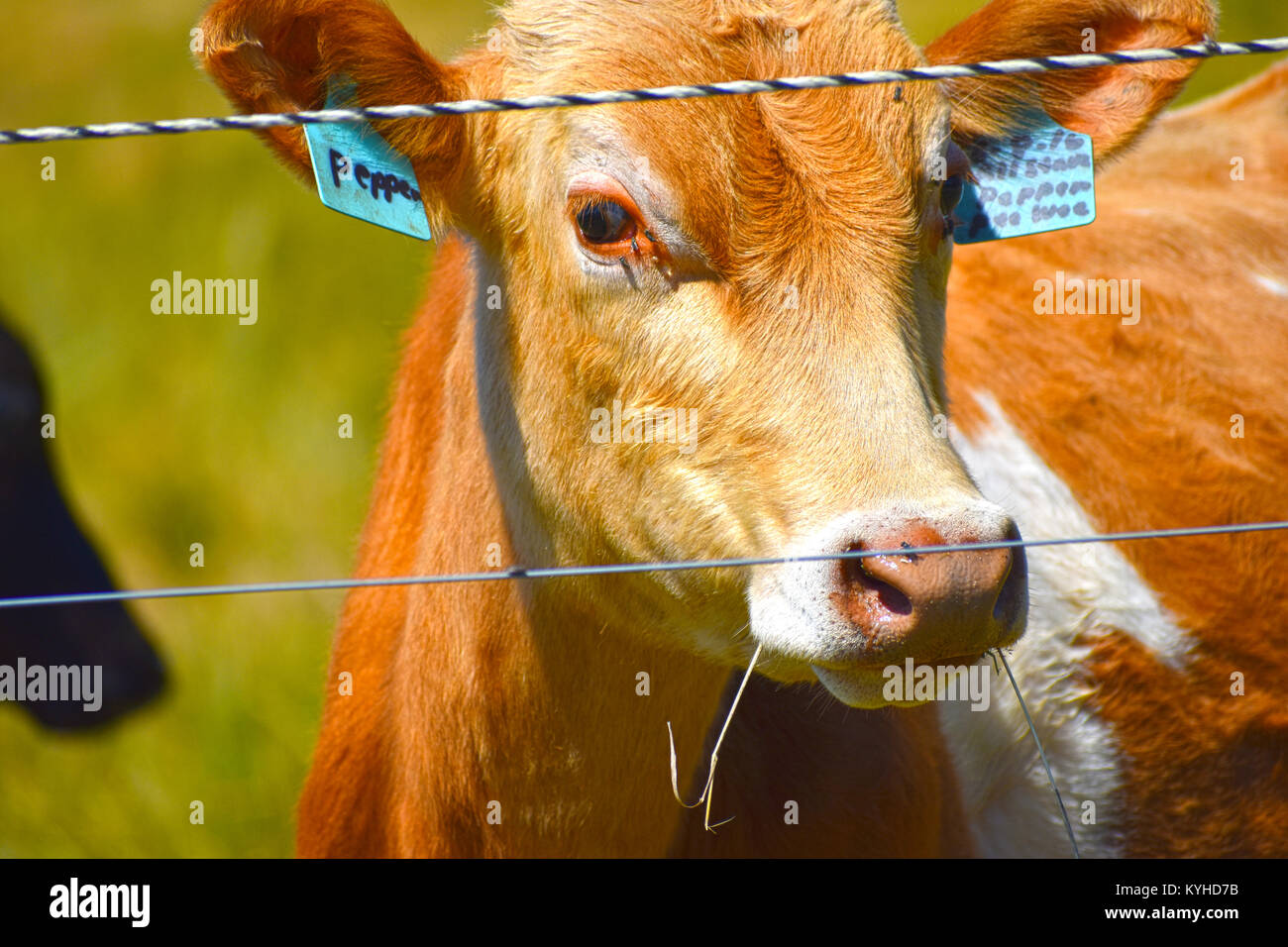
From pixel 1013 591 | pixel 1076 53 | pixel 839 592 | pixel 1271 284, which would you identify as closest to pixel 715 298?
pixel 839 592

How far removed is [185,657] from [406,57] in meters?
4.48

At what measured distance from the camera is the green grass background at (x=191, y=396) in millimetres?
5574

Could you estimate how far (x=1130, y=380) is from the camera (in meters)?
4.01

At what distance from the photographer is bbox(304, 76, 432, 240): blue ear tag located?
99.7 inches

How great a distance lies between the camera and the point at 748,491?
2.34 m

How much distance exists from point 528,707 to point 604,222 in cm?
101

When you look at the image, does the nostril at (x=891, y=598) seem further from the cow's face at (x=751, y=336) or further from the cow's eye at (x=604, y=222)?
the cow's eye at (x=604, y=222)

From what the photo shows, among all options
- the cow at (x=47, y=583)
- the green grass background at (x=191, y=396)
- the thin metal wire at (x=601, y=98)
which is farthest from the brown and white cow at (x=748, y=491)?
the cow at (x=47, y=583)

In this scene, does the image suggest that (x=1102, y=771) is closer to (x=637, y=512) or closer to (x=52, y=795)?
(x=637, y=512)

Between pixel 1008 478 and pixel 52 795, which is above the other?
pixel 1008 478

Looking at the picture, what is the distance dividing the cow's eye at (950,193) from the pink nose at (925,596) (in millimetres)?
828

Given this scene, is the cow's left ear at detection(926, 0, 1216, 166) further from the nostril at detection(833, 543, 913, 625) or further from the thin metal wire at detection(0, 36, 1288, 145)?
the nostril at detection(833, 543, 913, 625)

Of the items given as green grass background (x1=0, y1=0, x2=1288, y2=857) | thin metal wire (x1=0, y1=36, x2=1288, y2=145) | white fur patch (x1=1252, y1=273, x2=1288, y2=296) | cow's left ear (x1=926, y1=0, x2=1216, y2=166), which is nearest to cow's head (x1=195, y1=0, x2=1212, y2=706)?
thin metal wire (x1=0, y1=36, x2=1288, y2=145)
